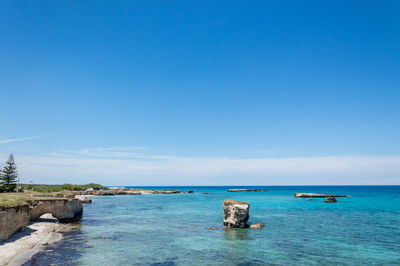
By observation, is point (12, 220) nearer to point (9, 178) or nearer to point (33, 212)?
point (33, 212)

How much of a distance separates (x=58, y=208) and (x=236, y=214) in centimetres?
2653

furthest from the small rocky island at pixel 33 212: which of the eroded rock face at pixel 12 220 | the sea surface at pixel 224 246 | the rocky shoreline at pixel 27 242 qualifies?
the sea surface at pixel 224 246

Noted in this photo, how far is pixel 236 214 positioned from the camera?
3594 cm

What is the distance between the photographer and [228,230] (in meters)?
34.3

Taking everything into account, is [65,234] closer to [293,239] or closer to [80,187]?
[293,239]

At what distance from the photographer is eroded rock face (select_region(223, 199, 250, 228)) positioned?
35812 mm

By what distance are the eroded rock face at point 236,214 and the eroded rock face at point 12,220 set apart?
24839 millimetres

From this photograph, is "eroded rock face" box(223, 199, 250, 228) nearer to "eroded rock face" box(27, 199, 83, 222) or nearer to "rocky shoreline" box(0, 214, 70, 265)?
"rocky shoreline" box(0, 214, 70, 265)

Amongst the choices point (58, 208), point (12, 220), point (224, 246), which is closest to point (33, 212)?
point (58, 208)

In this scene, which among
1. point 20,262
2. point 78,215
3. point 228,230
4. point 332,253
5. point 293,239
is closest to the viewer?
point 20,262

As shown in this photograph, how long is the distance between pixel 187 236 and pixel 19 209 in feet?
60.9

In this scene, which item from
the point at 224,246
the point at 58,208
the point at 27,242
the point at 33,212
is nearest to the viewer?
the point at 27,242

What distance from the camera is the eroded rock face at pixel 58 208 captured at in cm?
3759

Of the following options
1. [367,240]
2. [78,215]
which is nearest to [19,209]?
[78,215]
